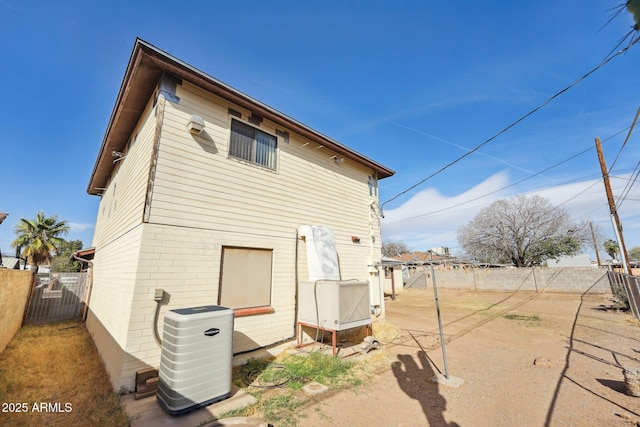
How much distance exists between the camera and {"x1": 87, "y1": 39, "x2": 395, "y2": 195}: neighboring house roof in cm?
499

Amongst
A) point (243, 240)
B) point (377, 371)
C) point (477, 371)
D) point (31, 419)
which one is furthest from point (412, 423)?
point (31, 419)

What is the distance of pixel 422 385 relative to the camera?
4719 millimetres

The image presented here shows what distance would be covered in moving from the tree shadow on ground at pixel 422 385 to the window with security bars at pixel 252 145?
5.54m

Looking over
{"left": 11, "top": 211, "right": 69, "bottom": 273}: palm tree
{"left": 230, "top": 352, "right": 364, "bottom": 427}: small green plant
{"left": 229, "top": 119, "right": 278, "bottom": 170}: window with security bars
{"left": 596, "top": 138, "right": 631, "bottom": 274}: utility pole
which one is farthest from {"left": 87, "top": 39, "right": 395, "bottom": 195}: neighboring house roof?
{"left": 11, "top": 211, "right": 69, "bottom": 273}: palm tree

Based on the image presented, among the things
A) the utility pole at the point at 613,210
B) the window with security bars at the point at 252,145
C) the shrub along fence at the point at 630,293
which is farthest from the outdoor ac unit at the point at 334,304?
the utility pole at the point at 613,210

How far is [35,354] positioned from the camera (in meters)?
6.12

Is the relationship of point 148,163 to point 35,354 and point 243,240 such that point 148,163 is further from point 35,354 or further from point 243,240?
point 35,354

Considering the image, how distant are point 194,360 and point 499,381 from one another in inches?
211

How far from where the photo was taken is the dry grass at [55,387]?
11.6 feet

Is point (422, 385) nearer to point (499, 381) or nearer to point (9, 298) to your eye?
point (499, 381)

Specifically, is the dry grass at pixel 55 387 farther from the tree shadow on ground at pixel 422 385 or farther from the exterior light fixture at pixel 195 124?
the exterior light fixture at pixel 195 124

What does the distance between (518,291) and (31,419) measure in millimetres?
27181

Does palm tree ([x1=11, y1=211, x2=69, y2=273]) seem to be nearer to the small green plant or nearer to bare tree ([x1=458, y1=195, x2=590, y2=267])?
the small green plant

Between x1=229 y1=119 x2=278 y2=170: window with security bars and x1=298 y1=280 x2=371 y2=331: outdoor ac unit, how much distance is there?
331 cm
